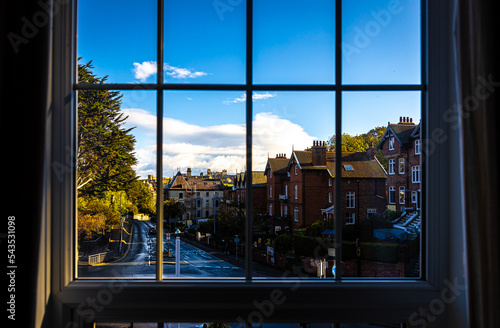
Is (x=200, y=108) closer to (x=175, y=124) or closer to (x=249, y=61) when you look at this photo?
(x=175, y=124)

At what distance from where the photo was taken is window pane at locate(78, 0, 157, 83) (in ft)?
4.83

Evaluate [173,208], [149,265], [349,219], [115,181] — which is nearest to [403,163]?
[349,219]

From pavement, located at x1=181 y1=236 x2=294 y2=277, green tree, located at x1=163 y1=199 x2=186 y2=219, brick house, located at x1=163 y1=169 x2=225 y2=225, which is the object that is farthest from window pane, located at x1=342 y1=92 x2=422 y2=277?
green tree, located at x1=163 y1=199 x2=186 y2=219

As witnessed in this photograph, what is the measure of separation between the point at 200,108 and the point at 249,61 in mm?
333

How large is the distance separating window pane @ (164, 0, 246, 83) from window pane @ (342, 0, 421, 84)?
0.53m

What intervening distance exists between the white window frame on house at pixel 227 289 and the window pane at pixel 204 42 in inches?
19.3

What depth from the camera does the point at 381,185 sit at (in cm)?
147

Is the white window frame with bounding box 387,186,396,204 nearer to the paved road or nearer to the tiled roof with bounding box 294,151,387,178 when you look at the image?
the tiled roof with bounding box 294,151,387,178

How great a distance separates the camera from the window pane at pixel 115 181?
4.75 feet

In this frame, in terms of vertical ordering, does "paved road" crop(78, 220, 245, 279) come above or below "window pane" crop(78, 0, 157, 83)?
below

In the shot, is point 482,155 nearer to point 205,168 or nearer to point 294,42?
point 294,42

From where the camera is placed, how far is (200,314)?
4.34 feet

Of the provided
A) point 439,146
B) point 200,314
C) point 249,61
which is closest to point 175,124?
point 249,61

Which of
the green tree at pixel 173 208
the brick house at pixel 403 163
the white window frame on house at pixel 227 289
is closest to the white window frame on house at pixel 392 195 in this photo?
the brick house at pixel 403 163
